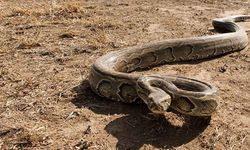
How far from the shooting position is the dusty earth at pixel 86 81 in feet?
18.1

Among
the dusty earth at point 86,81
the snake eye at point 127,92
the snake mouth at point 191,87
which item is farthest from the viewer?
the snake eye at point 127,92

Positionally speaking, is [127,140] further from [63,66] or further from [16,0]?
[16,0]

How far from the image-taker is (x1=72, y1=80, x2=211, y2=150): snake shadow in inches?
214

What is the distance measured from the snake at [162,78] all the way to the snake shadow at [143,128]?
0.71 feet

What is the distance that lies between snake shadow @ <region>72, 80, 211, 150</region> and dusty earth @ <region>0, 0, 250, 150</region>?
0.04 feet

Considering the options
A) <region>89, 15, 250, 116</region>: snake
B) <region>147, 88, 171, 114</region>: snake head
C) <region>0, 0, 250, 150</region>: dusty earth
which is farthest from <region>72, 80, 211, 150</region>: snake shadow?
<region>147, 88, 171, 114</region>: snake head

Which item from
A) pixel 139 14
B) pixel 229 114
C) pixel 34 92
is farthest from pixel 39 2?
pixel 229 114

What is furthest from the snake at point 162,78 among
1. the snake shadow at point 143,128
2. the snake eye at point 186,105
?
the snake shadow at point 143,128

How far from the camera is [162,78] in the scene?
6270 millimetres

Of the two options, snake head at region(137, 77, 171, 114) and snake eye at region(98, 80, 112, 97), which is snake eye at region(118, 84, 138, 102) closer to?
snake eye at region(98, 80, 112, 97)

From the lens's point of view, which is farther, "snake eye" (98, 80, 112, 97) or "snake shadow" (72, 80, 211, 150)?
"snake eye" (98, 80, 112, 97)

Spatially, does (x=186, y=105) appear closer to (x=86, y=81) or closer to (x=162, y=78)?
(x=162, y=78)

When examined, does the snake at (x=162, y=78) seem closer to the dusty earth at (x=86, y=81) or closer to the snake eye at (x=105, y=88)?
the snake eye at (x=105, y=88)

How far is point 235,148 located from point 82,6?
28.2 ft
